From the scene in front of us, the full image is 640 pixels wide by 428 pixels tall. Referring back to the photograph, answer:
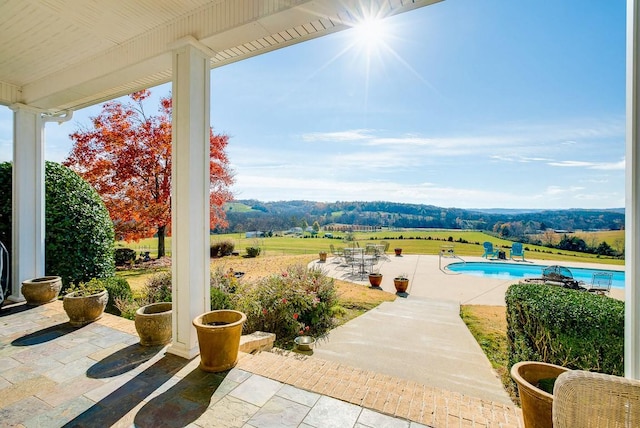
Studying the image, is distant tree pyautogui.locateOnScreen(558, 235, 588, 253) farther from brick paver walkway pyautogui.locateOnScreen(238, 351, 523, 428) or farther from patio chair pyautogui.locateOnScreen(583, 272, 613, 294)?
brick paver walkway pyautogui.locateOnScreen(238, 351, 523, 428)

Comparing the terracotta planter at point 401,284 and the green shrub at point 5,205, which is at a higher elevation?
the green shrub at point 5,205

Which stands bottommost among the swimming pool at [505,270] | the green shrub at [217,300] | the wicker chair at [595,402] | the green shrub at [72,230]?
the swimming pool at [505,270]

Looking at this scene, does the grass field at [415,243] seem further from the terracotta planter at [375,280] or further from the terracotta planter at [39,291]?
the terracotta planter at [375,280]

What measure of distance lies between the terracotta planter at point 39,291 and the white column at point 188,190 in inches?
120

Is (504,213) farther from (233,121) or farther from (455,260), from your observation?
(233,121)

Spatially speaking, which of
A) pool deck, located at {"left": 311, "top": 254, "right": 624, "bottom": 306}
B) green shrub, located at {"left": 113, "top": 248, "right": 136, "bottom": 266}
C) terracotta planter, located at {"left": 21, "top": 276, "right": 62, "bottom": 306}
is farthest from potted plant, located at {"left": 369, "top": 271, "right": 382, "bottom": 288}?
green shrub, located at {"left": 113, "top": 248, "right": 136, "bottom": 266}

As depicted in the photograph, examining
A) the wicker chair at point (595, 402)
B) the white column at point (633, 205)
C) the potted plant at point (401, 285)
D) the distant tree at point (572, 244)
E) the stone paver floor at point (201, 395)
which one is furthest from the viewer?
the distant tree at point (572, 244)

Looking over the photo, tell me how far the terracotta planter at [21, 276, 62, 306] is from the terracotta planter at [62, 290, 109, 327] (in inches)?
45.4

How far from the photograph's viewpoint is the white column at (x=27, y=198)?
4.52m

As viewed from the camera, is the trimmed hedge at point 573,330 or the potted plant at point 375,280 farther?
the potted plant at point 375,280

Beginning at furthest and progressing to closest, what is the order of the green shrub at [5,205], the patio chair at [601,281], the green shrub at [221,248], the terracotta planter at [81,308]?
the green shrub at [221,248] → the patio chair at [601,281] → the green shrub at [5,205] → the terracotta planter at [81,308]

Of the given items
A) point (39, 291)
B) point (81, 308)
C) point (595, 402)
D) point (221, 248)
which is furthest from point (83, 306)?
point (221, 248)

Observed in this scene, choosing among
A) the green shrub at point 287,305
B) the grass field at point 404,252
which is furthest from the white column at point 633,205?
the green shrub at point 287,305

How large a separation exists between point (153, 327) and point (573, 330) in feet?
13.0
